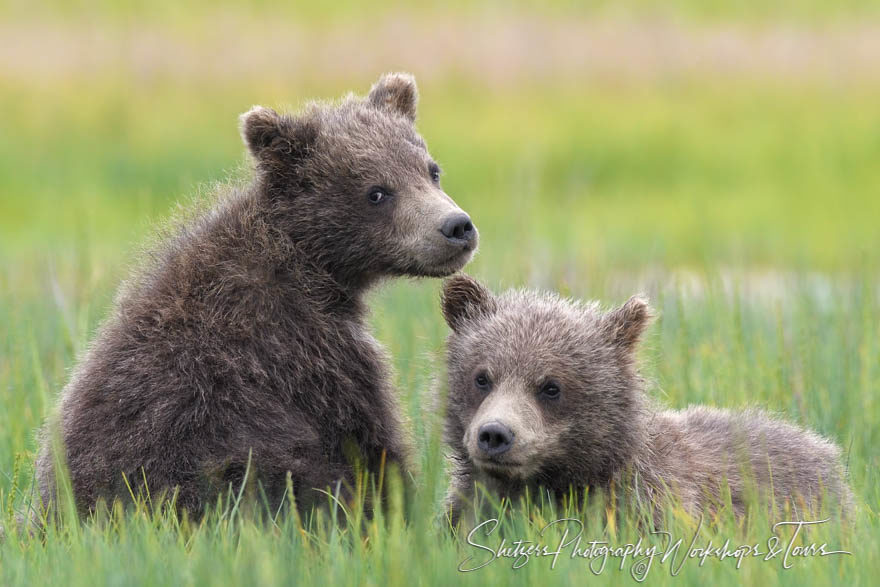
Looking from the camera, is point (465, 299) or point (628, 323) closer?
point (628, 323)

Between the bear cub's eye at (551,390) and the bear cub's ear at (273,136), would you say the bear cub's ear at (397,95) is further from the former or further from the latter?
the bear cub's eye at (551,390)

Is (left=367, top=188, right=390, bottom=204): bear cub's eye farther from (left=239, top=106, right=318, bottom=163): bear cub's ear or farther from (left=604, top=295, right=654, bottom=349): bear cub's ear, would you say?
(left=604, top=295, right=654, bottom=349): bear cub's ear

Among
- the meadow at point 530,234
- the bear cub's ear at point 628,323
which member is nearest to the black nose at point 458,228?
the meadow at point 530,234

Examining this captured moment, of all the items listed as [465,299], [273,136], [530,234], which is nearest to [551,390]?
[465,299]

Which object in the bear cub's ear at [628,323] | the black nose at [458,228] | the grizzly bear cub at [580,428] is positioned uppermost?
the black nose at [458,228]

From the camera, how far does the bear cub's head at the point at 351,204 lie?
5594 mm

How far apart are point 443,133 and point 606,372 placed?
15.1 meters

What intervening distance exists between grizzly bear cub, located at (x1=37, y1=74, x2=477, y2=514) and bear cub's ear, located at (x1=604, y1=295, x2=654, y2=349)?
0.71 m

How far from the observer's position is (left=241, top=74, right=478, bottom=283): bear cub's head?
559 cm

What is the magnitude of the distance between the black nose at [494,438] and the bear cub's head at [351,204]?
1.09m

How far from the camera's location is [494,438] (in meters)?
4.79

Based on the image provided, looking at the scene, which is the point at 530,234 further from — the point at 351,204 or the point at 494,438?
the point at 494,438

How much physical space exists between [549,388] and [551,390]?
1 centimetres

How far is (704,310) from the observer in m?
8.35
